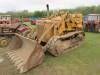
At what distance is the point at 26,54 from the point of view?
7582mm

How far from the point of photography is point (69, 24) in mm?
9703

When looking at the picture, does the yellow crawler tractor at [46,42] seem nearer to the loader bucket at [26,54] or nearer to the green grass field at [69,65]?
the loader bucket at [26,54]

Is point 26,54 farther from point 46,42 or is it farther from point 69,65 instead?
point 69,65

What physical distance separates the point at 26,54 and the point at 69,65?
1.50 m

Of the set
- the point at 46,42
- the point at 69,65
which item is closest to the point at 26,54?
the point at 46,42

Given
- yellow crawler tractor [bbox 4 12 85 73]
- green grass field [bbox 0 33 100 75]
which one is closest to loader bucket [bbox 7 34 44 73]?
yellow crawler tractor [bbox 4 12 85 73]

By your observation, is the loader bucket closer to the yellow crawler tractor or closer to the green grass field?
the yellow crawler tractor

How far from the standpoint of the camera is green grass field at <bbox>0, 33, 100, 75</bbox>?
633 centimetres

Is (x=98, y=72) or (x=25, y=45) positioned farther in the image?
(x=25, y=45)

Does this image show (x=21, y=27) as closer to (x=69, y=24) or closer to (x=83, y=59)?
(x=69, y=24)

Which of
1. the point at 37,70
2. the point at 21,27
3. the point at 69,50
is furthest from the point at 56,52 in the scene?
the point at 21,27

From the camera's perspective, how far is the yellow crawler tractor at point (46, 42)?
22.2 ft

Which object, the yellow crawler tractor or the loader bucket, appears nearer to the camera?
the loader bucket

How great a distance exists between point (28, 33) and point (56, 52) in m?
3.55
